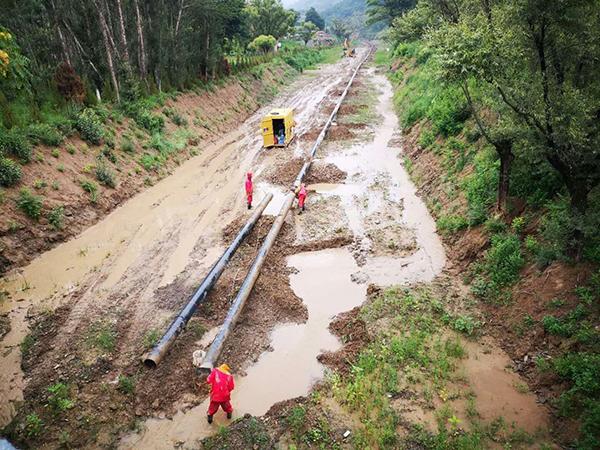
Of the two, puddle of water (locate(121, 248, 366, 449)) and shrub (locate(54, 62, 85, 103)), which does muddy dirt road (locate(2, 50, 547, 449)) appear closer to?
puddle of water (locate(121, 248, 366, 449))

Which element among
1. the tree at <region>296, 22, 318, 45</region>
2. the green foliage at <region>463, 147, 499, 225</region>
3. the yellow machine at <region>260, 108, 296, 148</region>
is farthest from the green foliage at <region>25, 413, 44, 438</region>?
the tree at <region>296, 22, 318, 45</region>

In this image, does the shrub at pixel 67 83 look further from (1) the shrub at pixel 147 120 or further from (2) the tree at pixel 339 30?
(2) the tree at pixel 339 30

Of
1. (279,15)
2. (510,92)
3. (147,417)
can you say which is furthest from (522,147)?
(279,15)

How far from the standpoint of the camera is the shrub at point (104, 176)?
1662cm

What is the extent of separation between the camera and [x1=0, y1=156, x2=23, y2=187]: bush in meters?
13.4

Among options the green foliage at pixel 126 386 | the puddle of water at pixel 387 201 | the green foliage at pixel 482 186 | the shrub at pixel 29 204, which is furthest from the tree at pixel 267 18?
the green foliage at pixel 126 386

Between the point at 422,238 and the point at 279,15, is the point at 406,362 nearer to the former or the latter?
the point at 422,238

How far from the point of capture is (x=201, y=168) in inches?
829

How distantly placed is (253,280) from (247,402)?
3.52 metres

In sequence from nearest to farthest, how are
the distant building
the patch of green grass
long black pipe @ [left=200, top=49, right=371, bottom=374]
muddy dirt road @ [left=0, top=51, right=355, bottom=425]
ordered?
1. long black pipe @ [left=200, top=49, right=371, bottom=374]
2. the patch of green grass
3. muddy dirt road @ [left=0, top=51, right=355, bottom=425]
4. the distant building

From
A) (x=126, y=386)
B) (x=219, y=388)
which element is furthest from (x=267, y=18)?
(x=219, y=388)

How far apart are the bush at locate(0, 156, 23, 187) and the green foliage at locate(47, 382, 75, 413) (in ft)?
27.5

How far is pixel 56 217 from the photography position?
45.7 ft

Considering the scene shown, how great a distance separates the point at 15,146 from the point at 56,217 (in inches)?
121
